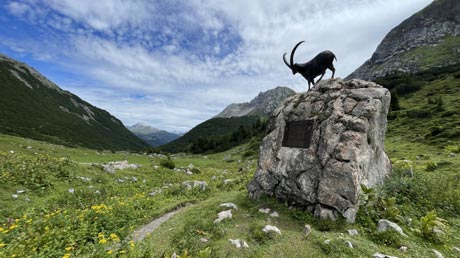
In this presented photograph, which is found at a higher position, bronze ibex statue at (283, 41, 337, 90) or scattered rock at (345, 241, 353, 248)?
bronze ibex statue at (283, 41, 337, 90)

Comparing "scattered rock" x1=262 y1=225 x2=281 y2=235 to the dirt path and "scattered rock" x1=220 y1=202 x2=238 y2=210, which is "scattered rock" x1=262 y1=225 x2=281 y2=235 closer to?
"scattered rock" x1=220 y1=202 x2=238 y2=210

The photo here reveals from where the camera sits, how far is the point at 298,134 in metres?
12.5

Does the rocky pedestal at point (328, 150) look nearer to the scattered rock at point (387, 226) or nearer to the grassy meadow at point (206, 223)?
the grassy meadow at point (206, 223)

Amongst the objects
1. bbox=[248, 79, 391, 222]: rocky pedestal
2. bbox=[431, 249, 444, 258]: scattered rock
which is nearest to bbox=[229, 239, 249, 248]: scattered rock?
bbox=[248, 79, 391, 222]: rocky pedestal

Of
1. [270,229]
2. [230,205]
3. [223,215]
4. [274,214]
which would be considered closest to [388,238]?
[270,229]

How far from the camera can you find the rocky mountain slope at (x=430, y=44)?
150m

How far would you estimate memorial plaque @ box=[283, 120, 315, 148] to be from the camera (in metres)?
11.9

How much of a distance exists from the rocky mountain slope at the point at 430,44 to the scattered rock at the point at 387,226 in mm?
182756

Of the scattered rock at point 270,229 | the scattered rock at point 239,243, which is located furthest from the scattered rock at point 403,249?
the scattered rock at point 239,243

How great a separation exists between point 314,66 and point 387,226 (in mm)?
9384

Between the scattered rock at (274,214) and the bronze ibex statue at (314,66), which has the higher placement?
the bronze ibex statue at (314,66)

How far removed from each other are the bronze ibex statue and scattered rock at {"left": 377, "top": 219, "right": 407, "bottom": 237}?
852 centimetres

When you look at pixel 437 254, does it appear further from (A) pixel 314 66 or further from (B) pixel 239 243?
(A) pixel 314 66

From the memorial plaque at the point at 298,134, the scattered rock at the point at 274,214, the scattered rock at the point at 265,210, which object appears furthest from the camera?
the memorial plaque at the point at 298,134
